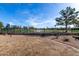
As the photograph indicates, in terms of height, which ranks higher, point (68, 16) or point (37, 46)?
point (68, 16)

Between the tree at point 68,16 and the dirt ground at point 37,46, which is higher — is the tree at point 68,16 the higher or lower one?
the higher one

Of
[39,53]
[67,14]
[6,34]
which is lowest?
[39,53]

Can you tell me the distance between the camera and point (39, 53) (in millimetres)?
4000

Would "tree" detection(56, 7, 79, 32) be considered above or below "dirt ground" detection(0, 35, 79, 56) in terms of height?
above

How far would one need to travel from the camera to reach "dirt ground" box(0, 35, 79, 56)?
3996mm

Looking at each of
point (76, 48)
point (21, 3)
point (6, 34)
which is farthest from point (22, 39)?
point (76, 48)

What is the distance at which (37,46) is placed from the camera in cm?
403

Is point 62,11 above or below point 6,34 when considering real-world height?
above

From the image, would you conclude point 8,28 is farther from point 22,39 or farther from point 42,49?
point 42,49

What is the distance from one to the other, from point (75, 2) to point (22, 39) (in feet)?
2.80

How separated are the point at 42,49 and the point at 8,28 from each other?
534mm

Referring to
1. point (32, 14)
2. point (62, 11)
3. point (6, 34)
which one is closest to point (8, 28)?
point (6, 34)

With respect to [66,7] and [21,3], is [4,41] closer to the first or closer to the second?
[21,3]

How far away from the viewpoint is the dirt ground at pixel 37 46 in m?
4.00
